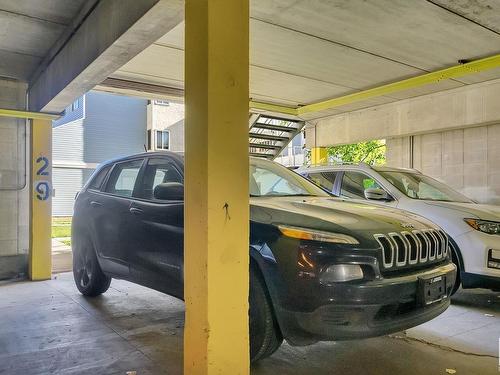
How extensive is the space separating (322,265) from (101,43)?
2998 mm

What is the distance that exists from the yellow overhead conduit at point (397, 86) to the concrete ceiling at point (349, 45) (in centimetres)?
10

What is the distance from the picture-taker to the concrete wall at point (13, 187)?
658 centimetres

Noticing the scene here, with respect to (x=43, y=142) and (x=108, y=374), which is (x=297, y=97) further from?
(x=108, y=374)

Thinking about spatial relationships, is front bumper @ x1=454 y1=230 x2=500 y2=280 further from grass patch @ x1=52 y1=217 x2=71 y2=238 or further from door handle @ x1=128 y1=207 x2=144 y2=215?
grass patch @ x1=52 y1=217 x2=71 y2=238

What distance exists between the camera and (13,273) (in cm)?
662

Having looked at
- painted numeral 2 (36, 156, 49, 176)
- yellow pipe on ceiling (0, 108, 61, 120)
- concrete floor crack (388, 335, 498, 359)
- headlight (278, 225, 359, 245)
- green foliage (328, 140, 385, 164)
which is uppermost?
green foliage (328, 140, 385, 164)

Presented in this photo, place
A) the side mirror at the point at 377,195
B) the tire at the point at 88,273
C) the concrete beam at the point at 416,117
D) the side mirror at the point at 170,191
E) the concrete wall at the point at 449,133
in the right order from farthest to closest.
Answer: the concrete wall at the point at 449,133 → the concrete beam at the point at 416,117 → the side mirror at the point at 377,195 → the tire at the point at 88,273 → the side mirror at the point at 170,191

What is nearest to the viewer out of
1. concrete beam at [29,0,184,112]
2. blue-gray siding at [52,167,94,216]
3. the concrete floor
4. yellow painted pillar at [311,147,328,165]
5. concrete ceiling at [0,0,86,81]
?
the concrete floor

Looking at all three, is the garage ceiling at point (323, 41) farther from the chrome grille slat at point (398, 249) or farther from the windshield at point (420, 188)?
the chrome grille slat at point (398, 249)

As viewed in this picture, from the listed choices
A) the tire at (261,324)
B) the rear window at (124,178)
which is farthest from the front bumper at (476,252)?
the rear window at (124,178)

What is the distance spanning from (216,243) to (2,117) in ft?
18.1

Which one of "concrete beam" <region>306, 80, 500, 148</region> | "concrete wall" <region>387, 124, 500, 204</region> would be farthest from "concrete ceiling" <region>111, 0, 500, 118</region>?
"concrete wall" <region>387, 124, 500, 204</region>

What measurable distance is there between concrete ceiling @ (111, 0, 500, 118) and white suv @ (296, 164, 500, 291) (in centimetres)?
158

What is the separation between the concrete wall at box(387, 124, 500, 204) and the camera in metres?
7.55
